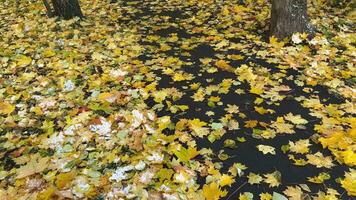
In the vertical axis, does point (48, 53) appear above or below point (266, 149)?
above

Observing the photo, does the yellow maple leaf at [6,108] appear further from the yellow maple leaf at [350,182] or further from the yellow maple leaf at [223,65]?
the yellow maple leaf at [350,182]

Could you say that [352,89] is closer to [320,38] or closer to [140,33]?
[320,38]

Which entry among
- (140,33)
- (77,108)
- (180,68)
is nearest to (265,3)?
(140,33)

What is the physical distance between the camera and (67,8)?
667 cm

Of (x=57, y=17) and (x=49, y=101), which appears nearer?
(x=49, y=101)

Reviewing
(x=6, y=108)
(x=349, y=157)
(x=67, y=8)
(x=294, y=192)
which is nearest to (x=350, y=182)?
(x=349, y=157)

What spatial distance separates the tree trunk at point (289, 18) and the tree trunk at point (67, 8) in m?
3.68

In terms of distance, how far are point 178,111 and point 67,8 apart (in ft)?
12.7

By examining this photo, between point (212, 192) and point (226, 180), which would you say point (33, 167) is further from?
point (226, 180)

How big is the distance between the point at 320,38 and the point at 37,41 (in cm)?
459

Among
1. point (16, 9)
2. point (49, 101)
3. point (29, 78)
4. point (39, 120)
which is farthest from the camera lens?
point (16, 9)

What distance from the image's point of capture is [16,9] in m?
7.79

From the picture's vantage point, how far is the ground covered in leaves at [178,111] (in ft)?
10.1

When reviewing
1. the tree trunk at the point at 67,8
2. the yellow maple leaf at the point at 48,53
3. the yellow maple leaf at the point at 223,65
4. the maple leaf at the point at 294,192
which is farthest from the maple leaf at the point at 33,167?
the tree trunk at the point at 67,8
